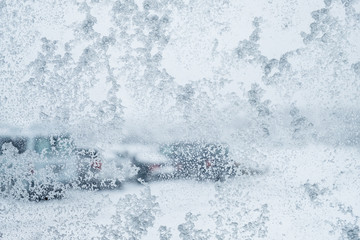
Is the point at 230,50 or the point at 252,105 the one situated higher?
the point at 230,50

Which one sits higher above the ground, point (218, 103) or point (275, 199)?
point (218, 103)

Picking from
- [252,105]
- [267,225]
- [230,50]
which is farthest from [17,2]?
[267,225]

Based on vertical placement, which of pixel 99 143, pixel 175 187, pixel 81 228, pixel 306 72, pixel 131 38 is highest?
pixel 131 38

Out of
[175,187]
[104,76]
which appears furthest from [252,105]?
[104,76]

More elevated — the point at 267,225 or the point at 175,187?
the point at 175,187

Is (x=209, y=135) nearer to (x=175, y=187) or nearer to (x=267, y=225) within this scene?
(x=175, y=187)

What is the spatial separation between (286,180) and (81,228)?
0.58 m

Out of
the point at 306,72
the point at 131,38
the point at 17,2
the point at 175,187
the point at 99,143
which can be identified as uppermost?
the point at 17,2

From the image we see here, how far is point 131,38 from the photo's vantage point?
3.55 feet

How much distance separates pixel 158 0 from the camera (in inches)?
41.9

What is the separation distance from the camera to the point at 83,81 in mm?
1102

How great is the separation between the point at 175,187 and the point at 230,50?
0.39m

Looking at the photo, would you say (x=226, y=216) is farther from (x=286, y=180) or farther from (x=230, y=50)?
(x=230, y=50)

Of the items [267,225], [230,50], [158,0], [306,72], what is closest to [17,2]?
[158,0]
